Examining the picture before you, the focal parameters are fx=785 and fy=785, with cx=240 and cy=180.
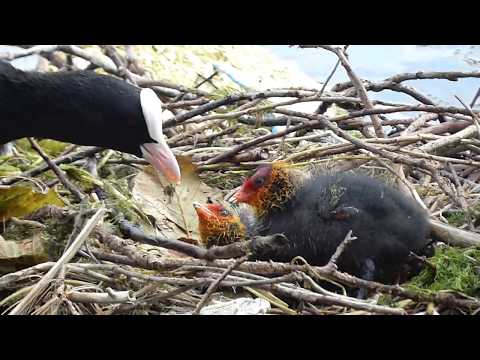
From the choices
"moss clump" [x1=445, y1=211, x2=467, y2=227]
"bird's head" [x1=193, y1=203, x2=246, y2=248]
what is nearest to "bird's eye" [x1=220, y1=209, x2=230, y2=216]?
"bird's head" [x1=193, y1=203, x2=246, y2=248]

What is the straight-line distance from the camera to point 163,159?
1.88 meters

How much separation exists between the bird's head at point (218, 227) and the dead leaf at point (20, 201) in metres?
0.35

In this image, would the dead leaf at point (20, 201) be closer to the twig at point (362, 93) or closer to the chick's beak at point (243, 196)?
the chick's beak at point (243, 196)

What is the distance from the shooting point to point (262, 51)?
378cm

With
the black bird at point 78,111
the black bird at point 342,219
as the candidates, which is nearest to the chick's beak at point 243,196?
the black bird at point 342,219

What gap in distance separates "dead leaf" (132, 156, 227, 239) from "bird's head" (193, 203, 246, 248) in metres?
0.10

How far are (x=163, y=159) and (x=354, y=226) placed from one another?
1.73ft

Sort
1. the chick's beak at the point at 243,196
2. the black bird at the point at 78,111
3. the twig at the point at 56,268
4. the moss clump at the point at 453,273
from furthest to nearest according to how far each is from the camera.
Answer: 1. the black bird at the point at 78,111
2. the chick's beak at the point at 243,196
3. the moss clump at the point at 453,273
4. the twig at the point at 56,268

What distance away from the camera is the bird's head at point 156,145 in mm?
1847

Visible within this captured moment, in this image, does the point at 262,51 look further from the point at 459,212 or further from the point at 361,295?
the point at 361,295

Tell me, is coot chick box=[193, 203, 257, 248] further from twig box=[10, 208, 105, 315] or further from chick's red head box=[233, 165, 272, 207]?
twig box=[10, 208, 105, 315]

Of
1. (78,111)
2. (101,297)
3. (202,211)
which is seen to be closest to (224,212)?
(202,211)

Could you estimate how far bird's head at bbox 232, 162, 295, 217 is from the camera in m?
1.66
